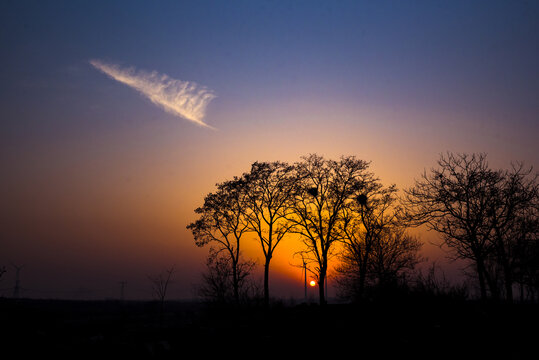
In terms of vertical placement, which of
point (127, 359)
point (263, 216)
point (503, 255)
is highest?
point (263, 216)

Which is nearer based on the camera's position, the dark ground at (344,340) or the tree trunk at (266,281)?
the dark ground at (344,340)

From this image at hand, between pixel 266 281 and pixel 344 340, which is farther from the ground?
pixel 266 281

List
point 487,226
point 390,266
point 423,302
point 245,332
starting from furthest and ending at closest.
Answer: point 390,266, point 487,226, point 423,302, point 245,332

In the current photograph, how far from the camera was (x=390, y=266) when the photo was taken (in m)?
38.7

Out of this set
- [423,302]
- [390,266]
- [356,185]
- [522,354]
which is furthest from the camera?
[390,266]

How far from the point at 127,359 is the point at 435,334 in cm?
829

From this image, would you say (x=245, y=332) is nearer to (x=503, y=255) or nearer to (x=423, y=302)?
(x=423, y=302)

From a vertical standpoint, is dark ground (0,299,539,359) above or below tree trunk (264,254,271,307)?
below

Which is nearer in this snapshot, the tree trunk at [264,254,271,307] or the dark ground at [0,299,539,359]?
the dark ground at [0,299,539,359]

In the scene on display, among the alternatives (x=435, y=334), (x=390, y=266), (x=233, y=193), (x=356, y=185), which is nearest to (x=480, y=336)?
(x=435, y=334)

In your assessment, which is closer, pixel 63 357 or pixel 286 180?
pixel 63 357

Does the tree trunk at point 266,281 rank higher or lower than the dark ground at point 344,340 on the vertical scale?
higher

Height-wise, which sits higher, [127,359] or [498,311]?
[498,311]

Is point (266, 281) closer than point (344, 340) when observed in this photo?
No
